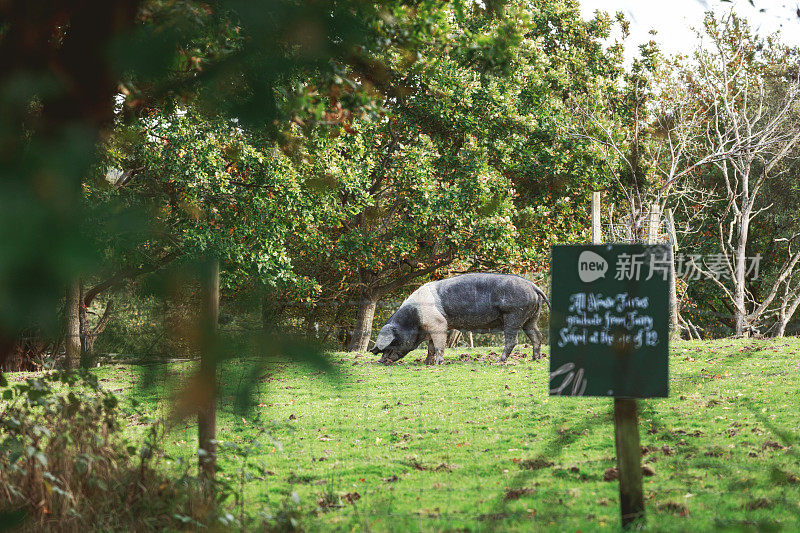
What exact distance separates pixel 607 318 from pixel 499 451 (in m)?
3.12

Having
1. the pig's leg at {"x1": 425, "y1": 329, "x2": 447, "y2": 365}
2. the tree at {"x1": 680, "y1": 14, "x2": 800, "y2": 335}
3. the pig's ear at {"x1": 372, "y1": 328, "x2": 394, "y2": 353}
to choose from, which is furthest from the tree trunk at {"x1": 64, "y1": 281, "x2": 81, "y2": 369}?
the tree at {"x1": 680, "y1": 14, "x2": 800, "y2": 335}

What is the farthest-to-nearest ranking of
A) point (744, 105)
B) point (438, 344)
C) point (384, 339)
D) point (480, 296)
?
point (744, 105), point (480, 296), point (384, 339), point (438, 344)

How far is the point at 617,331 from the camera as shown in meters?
4.71

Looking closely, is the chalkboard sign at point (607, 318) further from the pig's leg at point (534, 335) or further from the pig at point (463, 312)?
the pig's leg at point (534, 335)

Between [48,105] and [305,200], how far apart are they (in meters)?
13.8

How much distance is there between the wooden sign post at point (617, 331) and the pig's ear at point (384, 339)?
10.3 metres

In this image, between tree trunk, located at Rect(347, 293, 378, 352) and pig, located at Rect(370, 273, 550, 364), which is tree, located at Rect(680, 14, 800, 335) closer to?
pig, located at Rect(370, 273, 550, 364)

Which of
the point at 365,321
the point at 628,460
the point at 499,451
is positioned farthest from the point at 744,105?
the point at 628,460

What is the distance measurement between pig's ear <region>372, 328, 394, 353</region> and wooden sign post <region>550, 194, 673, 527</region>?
1032 cm

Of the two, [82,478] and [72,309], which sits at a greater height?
[72,309]

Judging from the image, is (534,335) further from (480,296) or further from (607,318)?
(607,318)

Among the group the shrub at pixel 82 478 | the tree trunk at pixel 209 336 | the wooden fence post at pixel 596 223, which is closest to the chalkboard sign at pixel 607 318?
the shrub at pixel 82 478

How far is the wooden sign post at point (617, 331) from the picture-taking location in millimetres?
4621

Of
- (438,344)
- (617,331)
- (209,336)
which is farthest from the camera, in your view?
(438,344)
